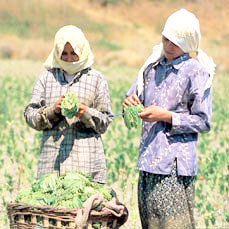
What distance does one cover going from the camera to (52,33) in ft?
169

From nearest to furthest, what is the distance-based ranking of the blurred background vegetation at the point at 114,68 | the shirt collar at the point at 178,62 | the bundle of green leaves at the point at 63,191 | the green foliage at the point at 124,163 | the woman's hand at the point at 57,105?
the bundle of green leaves at the point at 63,191 < the shirt collar at the point at 178,62 < the woman's hand at the point at 57,105 < the green foliage at the point at 124,163 < the blurred background vegetation at the point at 114,68

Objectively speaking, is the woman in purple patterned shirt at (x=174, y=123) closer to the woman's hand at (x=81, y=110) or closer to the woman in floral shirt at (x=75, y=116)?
the woman's hand at (x=81, y=110)

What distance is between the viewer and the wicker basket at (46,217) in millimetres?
4270

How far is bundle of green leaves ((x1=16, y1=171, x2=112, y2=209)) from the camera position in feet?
14.6

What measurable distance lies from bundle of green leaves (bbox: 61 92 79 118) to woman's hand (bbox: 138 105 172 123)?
0.46m

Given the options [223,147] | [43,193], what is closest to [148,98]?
[43,193]

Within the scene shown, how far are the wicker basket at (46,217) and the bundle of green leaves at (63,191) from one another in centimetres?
8

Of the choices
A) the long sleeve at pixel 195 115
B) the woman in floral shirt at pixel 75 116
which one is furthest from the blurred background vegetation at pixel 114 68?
the long sleeve at pixel 195 115

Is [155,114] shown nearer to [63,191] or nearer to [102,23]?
[63,191]

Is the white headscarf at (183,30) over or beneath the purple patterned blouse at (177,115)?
over

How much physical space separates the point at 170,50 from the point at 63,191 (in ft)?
3.46

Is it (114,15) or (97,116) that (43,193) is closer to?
(97,116)

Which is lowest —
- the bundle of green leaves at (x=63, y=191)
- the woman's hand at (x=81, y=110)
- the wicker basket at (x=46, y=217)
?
the wicker basket at (x=46, y=217)

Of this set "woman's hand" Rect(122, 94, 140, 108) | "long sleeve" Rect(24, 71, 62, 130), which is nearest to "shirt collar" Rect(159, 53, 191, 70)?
"woman's hand" Rect(122, 94, 140, 108)
